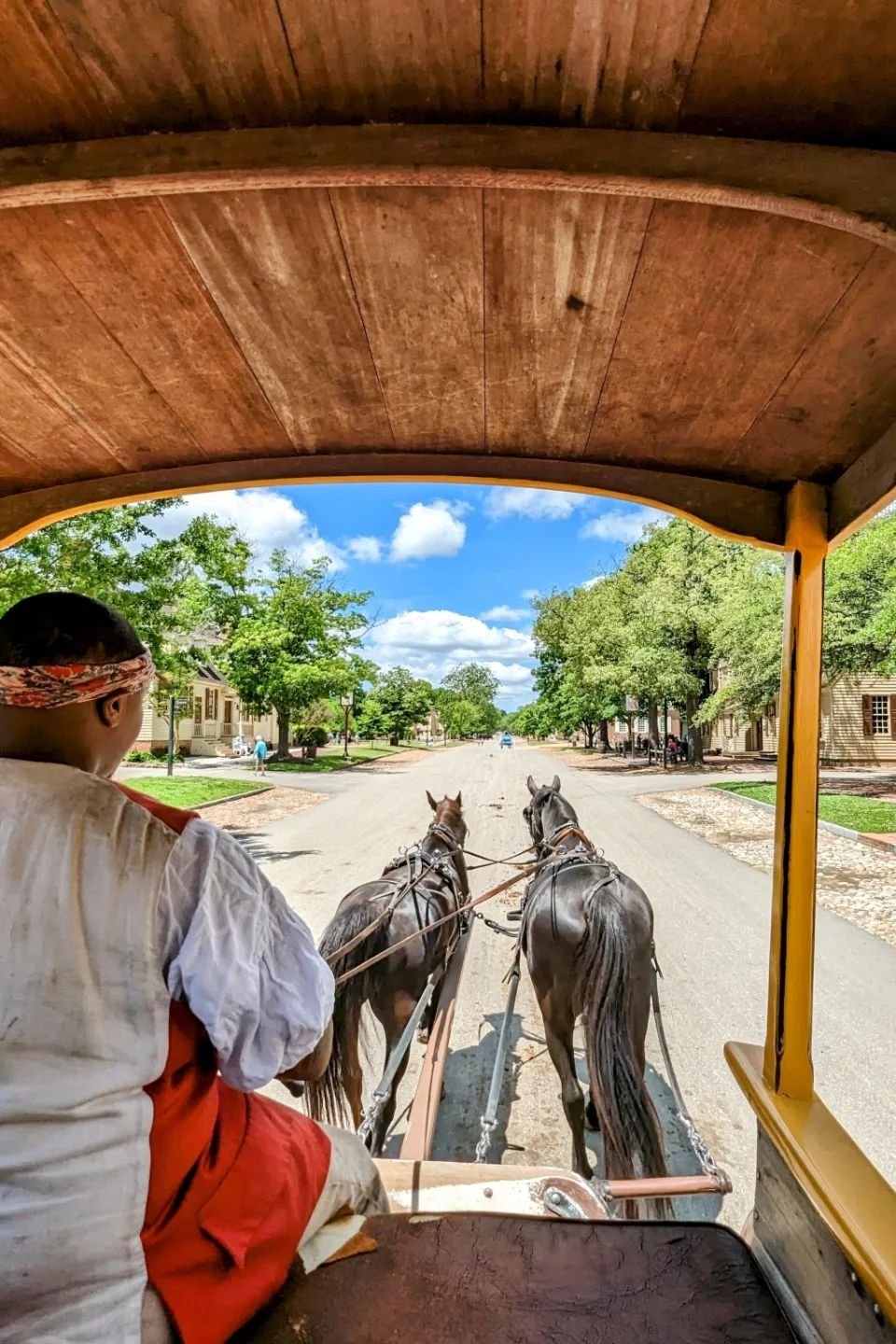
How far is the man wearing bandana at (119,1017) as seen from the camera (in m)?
1.04

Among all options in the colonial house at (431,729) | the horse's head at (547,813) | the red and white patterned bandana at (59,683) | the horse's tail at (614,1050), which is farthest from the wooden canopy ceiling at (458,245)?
the colonial house at (431,729)

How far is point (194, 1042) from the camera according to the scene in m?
1.22

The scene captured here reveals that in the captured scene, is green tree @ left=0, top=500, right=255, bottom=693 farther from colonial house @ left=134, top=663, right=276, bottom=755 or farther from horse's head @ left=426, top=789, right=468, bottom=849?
colonial house @ left=134, top=663, right=276, bottom=755

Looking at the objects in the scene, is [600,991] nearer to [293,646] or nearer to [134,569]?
[134,569]

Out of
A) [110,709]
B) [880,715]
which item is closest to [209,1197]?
[110,709]

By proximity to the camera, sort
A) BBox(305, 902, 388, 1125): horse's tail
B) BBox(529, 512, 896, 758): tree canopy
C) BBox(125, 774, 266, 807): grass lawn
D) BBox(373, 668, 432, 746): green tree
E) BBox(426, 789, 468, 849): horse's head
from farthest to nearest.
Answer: BBox(373, 668, 432, 746): green tree → BBox(529, 512, 896, 758): tree canopy → BBox(125, 774, 266, 807): grass lawn → BBox(426, 789, 468, 849): horse's head → BBox(305, 902, 388, 1125): horse's tail

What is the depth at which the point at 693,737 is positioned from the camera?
2823 centimetres

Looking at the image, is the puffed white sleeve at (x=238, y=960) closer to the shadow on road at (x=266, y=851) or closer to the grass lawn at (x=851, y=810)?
the shadow on road at (x=266, y=851)

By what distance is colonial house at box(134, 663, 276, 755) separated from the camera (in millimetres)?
33406

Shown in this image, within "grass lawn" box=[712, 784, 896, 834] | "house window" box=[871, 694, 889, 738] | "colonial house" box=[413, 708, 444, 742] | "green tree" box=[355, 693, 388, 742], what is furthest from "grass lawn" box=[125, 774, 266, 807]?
"colonial house" box=[413, 708, 444, 742]

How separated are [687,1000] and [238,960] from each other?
5633 millimetres

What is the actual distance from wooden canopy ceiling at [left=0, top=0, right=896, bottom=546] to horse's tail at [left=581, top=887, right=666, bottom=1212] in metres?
2.03

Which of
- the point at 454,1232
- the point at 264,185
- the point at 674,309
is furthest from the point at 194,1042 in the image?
the point at 674,309

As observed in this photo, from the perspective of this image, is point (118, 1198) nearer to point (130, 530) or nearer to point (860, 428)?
point (860, 428)
